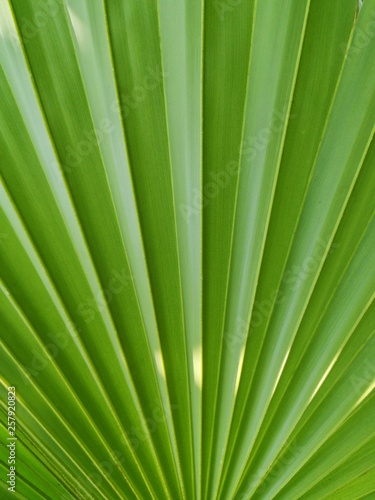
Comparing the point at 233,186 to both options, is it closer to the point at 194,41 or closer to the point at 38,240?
the point at 194,41

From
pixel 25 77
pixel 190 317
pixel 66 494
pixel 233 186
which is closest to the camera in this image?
pixel 25 77

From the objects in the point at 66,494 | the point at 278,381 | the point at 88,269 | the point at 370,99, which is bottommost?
the point at 66,494

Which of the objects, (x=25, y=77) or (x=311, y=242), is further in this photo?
(x=311, y=242)

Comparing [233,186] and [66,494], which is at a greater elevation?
[233,186]

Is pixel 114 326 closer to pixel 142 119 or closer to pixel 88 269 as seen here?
pixel 88 269

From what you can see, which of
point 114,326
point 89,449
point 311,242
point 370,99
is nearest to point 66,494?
point 89,449

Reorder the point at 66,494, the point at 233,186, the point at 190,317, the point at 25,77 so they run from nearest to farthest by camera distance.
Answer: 1. the point at 25,77
2. the point at 233,186
3. the point at 190,317
4. the point at 66,494

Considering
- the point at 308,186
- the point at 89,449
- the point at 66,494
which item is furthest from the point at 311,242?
the point at 66,494
